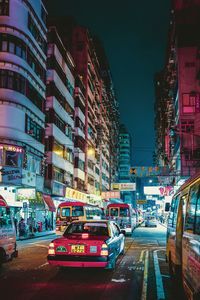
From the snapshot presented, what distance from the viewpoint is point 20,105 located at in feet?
128

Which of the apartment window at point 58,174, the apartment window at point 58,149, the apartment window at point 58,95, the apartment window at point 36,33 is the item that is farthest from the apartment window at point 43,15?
the apartment window at point 58,174

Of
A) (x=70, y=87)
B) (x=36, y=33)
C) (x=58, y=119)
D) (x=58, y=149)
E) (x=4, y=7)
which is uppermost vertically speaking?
(x=4, y=7)

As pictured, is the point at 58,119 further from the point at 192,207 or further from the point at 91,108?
the point at 192,207

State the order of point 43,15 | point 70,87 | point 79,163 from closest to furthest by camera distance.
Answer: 1. point 43,15
2. point 70,87
3. point 79,163

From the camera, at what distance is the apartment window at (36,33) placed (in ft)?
140

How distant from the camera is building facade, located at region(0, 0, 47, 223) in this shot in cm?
3697

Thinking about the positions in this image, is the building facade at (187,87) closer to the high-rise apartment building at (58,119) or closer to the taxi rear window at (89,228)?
the high-rise apartment building at (58,119)

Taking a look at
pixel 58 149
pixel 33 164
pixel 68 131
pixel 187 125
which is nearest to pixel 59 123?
pixel 58 149

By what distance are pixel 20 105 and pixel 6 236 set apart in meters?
26.3

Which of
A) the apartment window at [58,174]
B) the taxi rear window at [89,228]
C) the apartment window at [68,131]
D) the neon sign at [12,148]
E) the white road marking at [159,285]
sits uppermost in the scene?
the apartment window at [68,131]

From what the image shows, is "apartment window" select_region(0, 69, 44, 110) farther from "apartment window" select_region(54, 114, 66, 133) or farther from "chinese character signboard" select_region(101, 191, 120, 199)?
"chinese character signboard" select_region(101, 191, 120, 199)

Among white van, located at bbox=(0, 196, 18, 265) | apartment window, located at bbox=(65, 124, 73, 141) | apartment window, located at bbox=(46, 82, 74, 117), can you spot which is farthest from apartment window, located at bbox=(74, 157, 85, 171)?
white van, located at bbox=(0, 196, 18, 265)

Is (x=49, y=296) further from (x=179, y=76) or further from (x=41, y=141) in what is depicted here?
(x=179, y=76)

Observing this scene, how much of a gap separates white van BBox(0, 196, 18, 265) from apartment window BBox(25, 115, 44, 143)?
1026 inches
